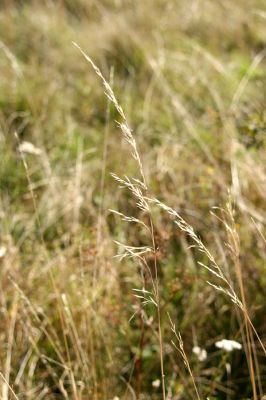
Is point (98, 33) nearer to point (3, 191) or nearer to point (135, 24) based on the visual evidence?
point (135, 24)

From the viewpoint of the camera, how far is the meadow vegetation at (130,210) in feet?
5.83

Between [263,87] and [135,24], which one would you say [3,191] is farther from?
[135,24]

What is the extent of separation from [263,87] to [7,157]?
6.18 feet

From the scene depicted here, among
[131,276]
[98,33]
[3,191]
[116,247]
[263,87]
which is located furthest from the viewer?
[98,33]

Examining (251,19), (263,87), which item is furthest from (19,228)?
(251,19)

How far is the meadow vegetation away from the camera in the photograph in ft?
5.83

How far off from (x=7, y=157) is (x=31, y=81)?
111 centimetres

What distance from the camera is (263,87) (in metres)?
3.94

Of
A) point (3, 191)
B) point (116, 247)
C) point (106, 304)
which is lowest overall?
point (3, 191)

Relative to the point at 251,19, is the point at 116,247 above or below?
below

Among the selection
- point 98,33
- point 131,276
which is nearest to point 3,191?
point 131,276

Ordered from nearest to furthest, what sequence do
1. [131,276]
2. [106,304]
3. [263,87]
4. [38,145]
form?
[106,304] < [131,276] < [38,145] < [263,87]

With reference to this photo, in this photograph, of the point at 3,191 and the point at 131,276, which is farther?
the point at 3,191

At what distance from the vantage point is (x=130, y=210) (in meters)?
2.93
